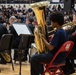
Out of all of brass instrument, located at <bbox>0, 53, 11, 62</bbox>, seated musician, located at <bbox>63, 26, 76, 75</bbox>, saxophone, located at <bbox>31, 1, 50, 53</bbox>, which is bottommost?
brass instrument, located at <bbox>0, 53, 11, 62</bbox>

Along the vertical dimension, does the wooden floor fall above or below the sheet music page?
below

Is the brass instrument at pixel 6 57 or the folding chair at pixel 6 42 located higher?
the folding chair at pixel 6 42

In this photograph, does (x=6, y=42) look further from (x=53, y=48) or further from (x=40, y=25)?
(x=53, y=48)

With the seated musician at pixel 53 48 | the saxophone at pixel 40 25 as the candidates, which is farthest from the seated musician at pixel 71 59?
the saxophone at pixel 40 25

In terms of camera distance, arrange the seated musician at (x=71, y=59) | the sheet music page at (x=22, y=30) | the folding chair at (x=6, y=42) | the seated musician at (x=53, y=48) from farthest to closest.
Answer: the folding chair at (x=6, y=42), the seated musician at (x=71, y=59), the sheet music page at (x=22, y=30), the seated musician at (x=53, y=48)

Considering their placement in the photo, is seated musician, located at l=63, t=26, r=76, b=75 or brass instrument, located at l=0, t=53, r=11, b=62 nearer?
seated musician, located at l=63, t=26, r=76, b=75

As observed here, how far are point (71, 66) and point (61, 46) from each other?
59.9 inches

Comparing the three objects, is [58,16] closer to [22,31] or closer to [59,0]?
[22,31]

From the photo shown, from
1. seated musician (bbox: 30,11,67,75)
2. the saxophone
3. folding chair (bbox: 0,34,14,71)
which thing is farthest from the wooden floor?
the saxophone

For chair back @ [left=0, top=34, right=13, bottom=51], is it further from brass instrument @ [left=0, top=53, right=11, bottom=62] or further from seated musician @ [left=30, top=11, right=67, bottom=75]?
seated musician @ [left=30, top=11, right=67, bottom=75]

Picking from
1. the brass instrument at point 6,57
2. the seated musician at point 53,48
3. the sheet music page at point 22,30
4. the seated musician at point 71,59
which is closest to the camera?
the seated musician at point 53,48

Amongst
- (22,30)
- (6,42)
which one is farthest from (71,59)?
(6,42)

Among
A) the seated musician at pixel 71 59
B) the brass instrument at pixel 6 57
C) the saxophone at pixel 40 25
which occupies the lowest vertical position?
the brass instrument at pixel 6 57

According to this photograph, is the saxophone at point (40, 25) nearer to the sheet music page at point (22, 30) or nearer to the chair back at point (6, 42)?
the sheet music page at point (22, 30)
